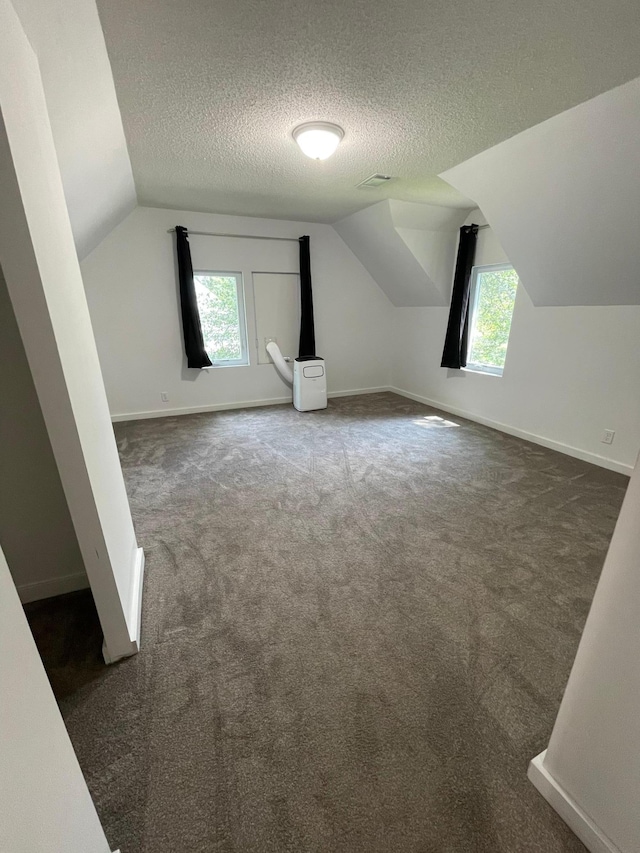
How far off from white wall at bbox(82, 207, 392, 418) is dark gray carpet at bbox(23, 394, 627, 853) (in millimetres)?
1993

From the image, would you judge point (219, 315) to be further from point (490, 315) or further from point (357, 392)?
point (490, 315)

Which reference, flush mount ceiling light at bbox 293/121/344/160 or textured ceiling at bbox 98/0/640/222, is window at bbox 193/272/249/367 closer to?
textured ceiling at bbox 98/0/640/222

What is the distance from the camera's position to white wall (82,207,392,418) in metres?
3.98

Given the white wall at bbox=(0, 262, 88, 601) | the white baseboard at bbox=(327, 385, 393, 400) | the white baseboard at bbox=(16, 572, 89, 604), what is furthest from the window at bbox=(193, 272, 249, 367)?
the white baseboard at bbox=(16, 572, 89, 604)

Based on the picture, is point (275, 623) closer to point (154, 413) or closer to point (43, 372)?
point (43, 372)

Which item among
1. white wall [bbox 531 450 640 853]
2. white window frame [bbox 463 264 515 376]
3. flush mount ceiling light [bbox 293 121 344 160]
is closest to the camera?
white wall [bbox 531 450 640 853]

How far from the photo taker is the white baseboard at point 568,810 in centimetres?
91

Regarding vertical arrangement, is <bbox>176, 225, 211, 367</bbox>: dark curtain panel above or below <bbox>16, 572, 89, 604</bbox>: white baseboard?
above

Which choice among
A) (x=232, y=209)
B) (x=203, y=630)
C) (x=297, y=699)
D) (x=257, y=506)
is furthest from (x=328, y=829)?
(x=232, y=209)

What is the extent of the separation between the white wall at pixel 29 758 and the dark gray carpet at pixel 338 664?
0.49 meters

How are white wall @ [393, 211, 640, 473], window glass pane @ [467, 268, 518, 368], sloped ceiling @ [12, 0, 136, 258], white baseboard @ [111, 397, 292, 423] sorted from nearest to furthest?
sloped ceiling @ [12, 0, 136, 258] < white wall @ [393, 211, 640, 473] < window glass pane @ [467, 268, 518, 368] < white baseboard @ [111, 397, 292, 423]

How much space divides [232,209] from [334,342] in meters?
2.06

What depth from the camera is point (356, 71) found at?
1643mm

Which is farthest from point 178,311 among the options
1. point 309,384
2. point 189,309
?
point 309,384
